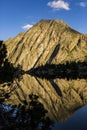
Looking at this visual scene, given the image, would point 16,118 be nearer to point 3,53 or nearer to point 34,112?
point 34,112

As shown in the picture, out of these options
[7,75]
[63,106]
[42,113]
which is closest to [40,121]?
[42,113]

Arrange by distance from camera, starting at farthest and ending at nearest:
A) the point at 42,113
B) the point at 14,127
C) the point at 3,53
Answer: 1. the point at 3,53
2. the point at 42,113
3. the point at 14,127

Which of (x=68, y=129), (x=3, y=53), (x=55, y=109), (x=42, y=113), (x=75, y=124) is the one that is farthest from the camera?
(x=55, y=109)

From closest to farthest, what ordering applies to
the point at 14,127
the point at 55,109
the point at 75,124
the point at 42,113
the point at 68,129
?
the point at 14,127 → the point at 42,113 → the point at 68,129 → the point at 75,124 → the point at 55,109

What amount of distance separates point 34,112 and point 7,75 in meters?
6.97

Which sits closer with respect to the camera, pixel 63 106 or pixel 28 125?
pixel 28 125

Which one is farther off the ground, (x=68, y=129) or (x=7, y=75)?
(x=7, y=75)

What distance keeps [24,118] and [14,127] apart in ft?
9.42

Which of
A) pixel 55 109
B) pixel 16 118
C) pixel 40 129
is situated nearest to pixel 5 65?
pixel 16 118

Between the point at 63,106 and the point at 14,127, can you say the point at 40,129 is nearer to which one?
the point at 14,127

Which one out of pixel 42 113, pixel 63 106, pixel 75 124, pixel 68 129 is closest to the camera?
pixel 42 113

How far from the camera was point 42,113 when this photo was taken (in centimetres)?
3028

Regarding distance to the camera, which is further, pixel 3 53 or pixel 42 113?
pixel 3 53

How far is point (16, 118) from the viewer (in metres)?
32.1
